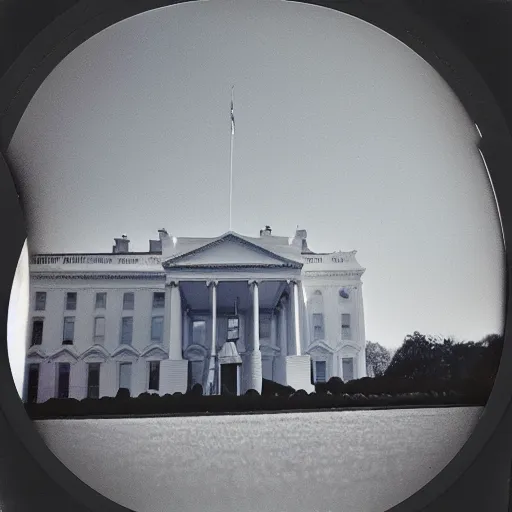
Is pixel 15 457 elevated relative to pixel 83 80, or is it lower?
lower

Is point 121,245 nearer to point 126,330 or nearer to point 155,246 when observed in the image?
point 155,246

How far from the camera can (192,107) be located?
1544 millimetres

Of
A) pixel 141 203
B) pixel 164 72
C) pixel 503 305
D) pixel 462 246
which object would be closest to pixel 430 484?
pixel 503 305

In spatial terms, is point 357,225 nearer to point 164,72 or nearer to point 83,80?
point 164,72

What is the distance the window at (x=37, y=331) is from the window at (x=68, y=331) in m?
0.07

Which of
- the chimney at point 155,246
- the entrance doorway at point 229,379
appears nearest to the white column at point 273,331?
the entrance doorway at point 229,379

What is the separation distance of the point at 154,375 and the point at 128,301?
18 centimetres

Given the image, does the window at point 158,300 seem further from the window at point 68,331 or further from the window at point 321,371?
the window at point 321,371

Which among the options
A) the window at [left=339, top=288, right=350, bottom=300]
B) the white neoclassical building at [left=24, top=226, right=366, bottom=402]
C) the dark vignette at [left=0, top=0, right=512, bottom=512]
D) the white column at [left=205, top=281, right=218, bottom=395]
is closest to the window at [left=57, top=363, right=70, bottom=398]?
the white neoclassical building at [left=24, top=226, right=366, bottom=402]

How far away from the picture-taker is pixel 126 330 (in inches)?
54.5

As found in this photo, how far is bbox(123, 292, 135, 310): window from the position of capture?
1.39 m

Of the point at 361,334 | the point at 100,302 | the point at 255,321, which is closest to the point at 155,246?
the point at 100,302

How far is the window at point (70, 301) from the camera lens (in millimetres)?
1399

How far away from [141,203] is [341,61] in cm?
62
